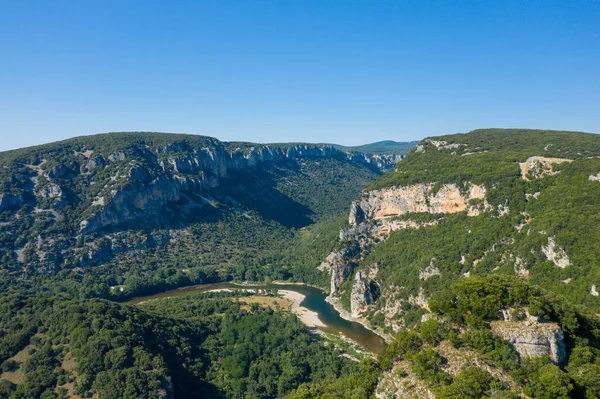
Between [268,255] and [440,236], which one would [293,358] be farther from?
[268,255]

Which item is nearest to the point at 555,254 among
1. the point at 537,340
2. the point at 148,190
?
the point at 537,340

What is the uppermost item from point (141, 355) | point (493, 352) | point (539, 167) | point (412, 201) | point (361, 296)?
point (539, 167)

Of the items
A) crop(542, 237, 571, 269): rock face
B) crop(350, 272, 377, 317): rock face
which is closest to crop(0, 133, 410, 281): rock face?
crop(350, 272, 377, 317): rock face

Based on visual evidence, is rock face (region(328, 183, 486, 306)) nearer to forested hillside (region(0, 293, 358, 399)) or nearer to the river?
the river

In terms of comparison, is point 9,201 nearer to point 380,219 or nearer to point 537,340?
point 380,219

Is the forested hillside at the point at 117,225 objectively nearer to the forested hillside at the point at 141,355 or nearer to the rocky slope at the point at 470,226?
the rocky slope at the point at 470,226

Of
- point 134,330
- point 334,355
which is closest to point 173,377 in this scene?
point 134,330
